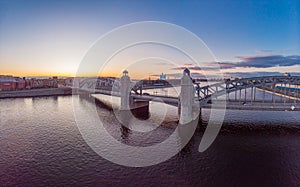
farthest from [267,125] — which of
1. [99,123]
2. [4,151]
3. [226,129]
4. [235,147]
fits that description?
[4,151]

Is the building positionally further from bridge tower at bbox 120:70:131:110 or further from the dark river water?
bridge tower at bbox 120:70:131:110

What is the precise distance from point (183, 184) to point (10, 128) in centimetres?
3856

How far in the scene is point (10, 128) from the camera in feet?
130

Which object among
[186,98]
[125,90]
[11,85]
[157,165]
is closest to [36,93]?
[11,85]

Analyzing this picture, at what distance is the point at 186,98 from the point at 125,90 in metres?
24.3

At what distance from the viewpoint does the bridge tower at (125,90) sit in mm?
59791

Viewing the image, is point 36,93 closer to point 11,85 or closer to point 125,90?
point 11,85

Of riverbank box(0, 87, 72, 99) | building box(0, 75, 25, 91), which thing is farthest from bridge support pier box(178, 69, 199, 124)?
building box(0, 75, 25, 91)

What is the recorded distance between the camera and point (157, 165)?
2377cm

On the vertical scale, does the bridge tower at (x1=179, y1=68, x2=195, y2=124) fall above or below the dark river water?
above

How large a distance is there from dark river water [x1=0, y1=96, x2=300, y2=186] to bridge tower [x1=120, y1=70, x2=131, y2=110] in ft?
70.3

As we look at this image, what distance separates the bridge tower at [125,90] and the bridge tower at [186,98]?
23014 millimetres

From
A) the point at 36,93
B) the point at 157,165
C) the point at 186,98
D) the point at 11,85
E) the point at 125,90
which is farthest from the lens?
the point at 11,85

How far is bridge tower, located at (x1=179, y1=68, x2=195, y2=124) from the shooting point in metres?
41.4
